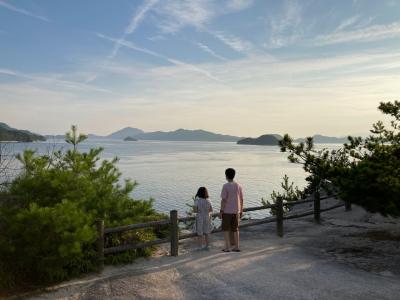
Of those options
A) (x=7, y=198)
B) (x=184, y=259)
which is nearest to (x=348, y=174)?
(x=184, y=259)

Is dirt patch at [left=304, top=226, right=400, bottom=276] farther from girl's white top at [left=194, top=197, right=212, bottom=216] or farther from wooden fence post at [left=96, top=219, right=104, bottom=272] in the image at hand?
wooden fence post at [left=96, top=219, right=104, bottom=272]

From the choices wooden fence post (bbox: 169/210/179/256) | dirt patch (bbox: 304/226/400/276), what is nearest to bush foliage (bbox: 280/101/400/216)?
dirt patch (bbox: 304/226/400/276)

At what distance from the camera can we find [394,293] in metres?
9.09

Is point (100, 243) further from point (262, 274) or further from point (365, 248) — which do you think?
point (365, 248)

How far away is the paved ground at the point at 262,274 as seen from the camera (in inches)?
351

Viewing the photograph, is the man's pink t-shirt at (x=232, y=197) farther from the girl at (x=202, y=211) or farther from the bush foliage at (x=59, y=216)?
the bush foliage at (x=59, y=216)

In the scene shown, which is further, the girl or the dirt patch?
the girl

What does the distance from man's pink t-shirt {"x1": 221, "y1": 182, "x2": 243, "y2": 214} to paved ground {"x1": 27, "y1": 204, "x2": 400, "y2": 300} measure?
121 centimetres

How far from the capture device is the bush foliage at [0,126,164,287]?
9.17 metres

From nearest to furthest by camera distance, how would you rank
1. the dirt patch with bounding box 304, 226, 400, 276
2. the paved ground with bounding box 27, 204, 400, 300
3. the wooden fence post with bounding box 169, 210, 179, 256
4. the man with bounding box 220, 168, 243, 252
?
the paved ground with bounding box 27, 204, 400, 300, the dirt patch with bounding box 304, 226, 400, 276, the man with bounding box 220, 168, 243, 252, the wooden fence post with bounding box 169, 210, 179, 256

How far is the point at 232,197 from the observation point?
1169 cm

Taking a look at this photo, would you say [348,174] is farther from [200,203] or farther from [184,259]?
[184,259]

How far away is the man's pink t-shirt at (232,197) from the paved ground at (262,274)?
1213mm

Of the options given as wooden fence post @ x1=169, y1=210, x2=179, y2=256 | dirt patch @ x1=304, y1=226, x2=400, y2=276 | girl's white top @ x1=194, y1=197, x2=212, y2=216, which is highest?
girl's white top @ x1=194, y1=197, x2=212, y2=216
